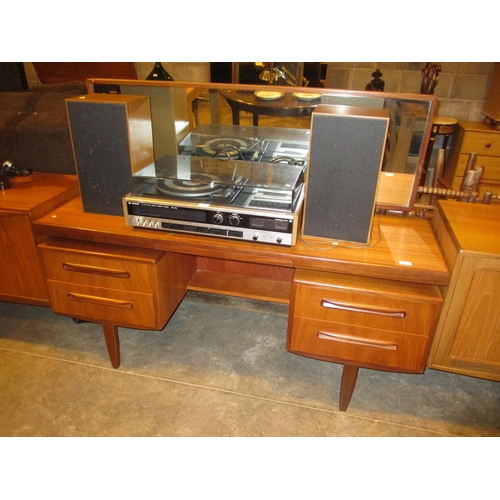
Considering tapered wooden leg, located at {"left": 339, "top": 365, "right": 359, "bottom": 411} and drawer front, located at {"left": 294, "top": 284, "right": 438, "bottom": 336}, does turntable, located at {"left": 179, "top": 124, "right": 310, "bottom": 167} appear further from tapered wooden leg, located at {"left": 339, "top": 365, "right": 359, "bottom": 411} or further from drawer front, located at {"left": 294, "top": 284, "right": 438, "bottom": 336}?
tapered wooden leg, located at {"left": 339, "top": 365, "right": 359, "bottom": 411}

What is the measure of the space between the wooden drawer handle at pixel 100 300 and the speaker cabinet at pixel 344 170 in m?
0.68

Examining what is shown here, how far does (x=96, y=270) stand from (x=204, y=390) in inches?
23.1

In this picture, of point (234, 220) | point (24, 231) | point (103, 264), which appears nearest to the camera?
point (234, 220)

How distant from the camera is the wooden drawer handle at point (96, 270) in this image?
4.47 ft

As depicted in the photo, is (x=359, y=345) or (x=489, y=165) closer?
(x=359, y=345)

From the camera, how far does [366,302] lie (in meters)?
1.19

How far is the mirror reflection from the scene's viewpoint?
4.33ft

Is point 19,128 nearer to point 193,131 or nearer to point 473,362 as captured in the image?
point 193,131

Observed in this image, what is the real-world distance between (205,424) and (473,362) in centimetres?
89

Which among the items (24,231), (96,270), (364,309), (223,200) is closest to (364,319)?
(364,309)

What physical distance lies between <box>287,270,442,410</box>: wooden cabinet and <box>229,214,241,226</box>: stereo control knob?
25 cm

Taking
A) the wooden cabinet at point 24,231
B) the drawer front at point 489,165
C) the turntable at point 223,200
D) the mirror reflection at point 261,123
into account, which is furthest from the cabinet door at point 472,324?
the drawer front at point 489,165

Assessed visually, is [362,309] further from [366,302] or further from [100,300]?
[100,300]

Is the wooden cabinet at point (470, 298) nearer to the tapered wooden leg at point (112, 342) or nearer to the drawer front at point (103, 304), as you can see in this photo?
the drawer front at point (103, 304)
